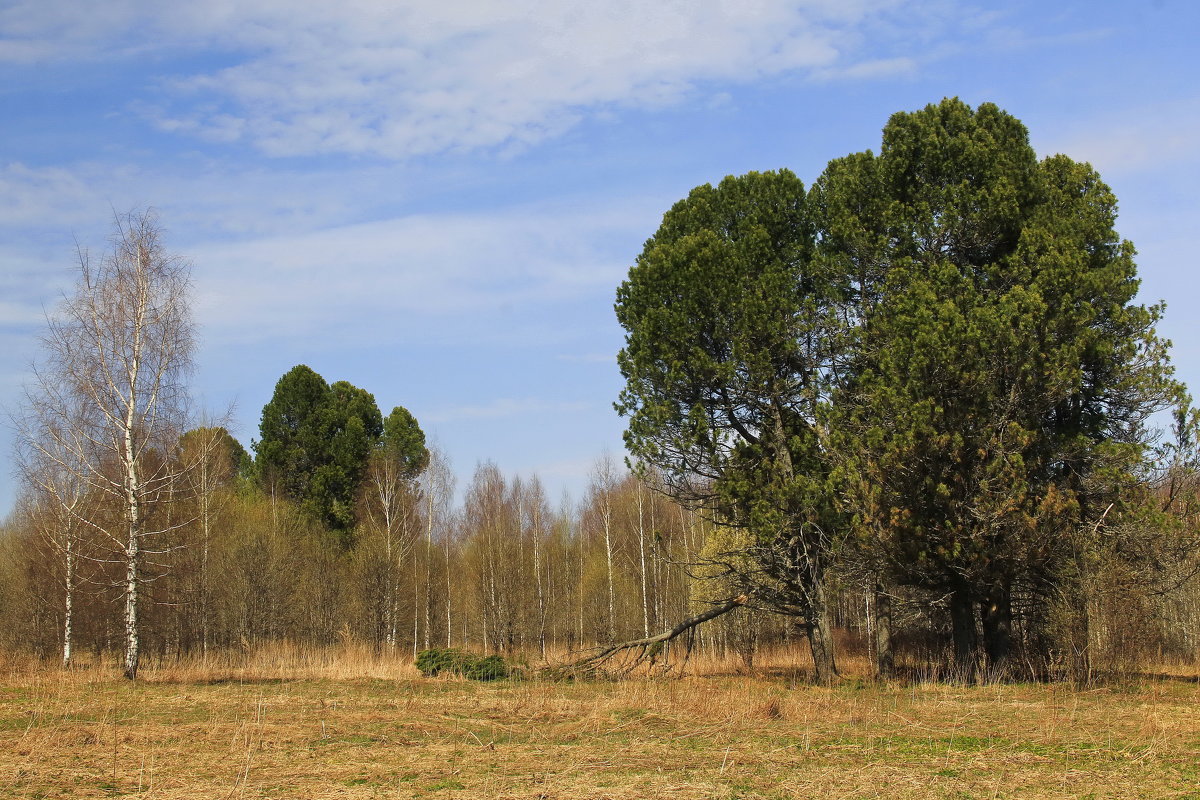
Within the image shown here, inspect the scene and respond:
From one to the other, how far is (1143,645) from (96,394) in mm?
21217

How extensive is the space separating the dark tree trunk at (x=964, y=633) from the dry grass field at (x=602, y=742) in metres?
2.32

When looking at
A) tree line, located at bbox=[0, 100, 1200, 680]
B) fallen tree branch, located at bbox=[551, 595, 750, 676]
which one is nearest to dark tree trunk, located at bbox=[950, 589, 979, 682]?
tree line, located at bbox=[0, 100, 1200, 680]

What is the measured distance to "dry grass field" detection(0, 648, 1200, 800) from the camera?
807 centimetres

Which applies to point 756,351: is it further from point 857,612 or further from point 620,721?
point 857,612

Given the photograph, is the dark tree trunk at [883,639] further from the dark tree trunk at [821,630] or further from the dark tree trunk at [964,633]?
the dark tree trunk at [964,633]

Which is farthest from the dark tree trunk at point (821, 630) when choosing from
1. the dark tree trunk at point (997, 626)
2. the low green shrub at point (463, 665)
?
the low green shrub at point (463, 665)

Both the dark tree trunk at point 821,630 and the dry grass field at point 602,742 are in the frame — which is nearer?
the dry grass field at point 602,742

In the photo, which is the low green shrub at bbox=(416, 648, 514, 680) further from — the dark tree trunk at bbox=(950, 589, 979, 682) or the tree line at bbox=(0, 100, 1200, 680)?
the dark tree trunk at bbox=(950, 589, 979, 682)

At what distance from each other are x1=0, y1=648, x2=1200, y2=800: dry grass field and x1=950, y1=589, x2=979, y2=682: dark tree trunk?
2.32 metres

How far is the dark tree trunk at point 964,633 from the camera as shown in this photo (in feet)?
63.7

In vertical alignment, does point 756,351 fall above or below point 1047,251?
below

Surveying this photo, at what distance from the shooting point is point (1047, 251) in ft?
59.8

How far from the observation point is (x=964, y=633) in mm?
19797

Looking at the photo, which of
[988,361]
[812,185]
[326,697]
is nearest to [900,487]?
[988,361]
